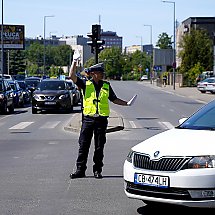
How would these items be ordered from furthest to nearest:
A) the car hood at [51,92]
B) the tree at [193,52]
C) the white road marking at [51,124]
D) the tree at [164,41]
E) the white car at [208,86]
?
1. the tree at [164,41]
2. the tree at [193,52]
3. the white car at [208,86]
4. the car hood at [51,92]
5. the white road marking at [51,124]

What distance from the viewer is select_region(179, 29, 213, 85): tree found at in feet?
259

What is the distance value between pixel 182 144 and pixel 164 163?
0.36 m

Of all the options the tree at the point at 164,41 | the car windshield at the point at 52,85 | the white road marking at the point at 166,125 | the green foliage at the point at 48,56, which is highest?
the tree at the point at 164,41

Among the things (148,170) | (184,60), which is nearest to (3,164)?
(148,170)

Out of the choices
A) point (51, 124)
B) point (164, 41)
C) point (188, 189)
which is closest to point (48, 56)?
point (164, 41)

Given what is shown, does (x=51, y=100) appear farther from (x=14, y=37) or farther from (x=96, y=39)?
(x=14, y=37)

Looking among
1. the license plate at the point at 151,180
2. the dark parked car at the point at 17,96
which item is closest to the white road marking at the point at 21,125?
the dark parked car at the point at 17,96

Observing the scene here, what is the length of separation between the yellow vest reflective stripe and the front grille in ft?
9.29

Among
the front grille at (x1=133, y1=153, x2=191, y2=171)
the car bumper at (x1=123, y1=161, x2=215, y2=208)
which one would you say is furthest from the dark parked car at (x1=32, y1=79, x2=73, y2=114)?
the car bumper at (x1=123, y1=161, x2=215, y2=208)

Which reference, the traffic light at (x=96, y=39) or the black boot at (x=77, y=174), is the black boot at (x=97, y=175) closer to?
the black boot at (x=77, y=174)

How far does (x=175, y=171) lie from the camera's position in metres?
7.34

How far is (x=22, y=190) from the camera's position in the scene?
381 inches

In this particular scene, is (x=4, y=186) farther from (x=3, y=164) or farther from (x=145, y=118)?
(x=145, y=118)

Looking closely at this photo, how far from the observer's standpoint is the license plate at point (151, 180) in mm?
7402
